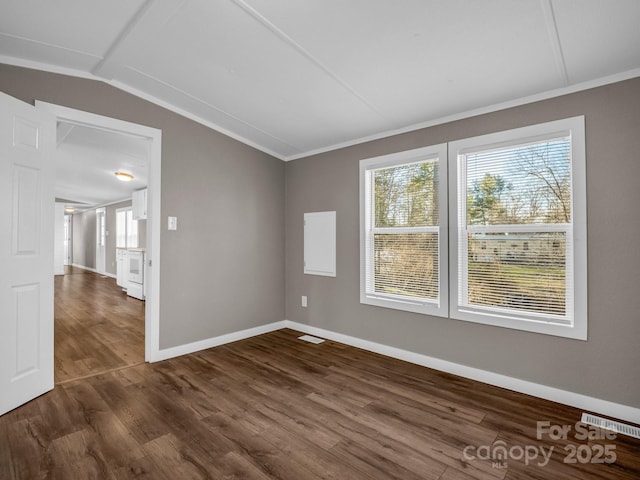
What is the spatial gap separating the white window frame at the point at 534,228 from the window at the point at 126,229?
7.88m

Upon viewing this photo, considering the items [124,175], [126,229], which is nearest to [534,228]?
[124,175]

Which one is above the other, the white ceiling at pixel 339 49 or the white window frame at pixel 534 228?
the white ceiling at pixel 339 49

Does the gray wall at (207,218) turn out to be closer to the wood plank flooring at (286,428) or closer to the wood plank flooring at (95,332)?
the wood plank flooring at (95,332)

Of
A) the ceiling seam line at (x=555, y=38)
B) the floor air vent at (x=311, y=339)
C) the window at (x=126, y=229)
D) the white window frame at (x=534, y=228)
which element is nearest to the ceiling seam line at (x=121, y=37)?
the ceiling seam line at (x=555, y=38)

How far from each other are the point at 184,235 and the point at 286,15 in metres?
2.36

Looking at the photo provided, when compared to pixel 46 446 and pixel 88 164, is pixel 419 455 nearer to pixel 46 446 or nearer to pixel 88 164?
pixel 46 446

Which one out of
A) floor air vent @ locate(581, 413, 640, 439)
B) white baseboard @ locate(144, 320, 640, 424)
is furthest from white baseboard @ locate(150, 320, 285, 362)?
floor air vent @ locate(581, 413, 640, 439)

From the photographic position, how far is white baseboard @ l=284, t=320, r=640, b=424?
2.15 m

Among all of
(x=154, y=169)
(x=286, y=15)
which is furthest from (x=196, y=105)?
(x=286, y=15)

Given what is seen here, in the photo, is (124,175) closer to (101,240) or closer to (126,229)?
(126,229)

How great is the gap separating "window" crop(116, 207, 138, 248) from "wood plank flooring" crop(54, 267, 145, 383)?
1.85m

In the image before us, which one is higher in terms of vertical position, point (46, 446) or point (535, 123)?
point (535, 123)

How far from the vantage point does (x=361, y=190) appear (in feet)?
11.7

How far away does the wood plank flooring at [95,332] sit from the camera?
305 cm
